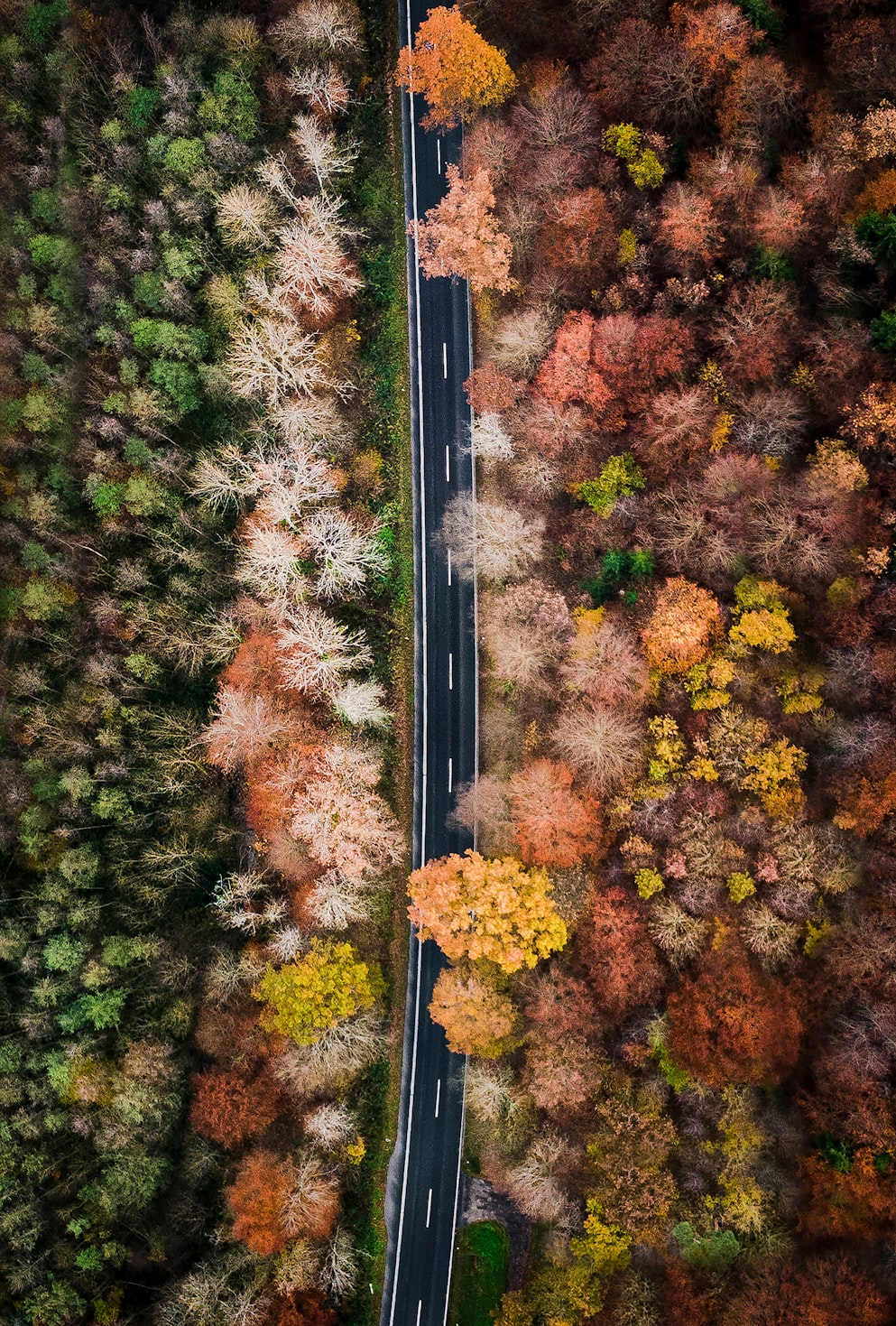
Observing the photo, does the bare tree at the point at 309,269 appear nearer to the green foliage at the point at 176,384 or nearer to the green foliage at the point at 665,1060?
the green foliage at the point at 176,384

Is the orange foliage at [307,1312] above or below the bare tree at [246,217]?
below

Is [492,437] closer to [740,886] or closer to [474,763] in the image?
[474,763]

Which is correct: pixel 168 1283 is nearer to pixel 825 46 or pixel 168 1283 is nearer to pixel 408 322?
pixel 408 322

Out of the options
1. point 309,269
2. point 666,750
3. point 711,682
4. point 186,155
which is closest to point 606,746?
point 666,750

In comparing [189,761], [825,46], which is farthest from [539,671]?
[825,46]

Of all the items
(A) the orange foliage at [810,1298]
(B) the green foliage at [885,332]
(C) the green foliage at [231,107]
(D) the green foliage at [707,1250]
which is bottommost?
(A) the orange foliage at [810,1298]

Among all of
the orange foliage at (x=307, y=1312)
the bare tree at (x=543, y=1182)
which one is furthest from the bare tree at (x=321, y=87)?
the orange foliage at (x=307, y=1312)

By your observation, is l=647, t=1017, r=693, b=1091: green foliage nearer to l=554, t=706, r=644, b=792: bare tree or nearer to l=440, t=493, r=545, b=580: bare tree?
l=554, t=706, r=644, b=792: bare tree
